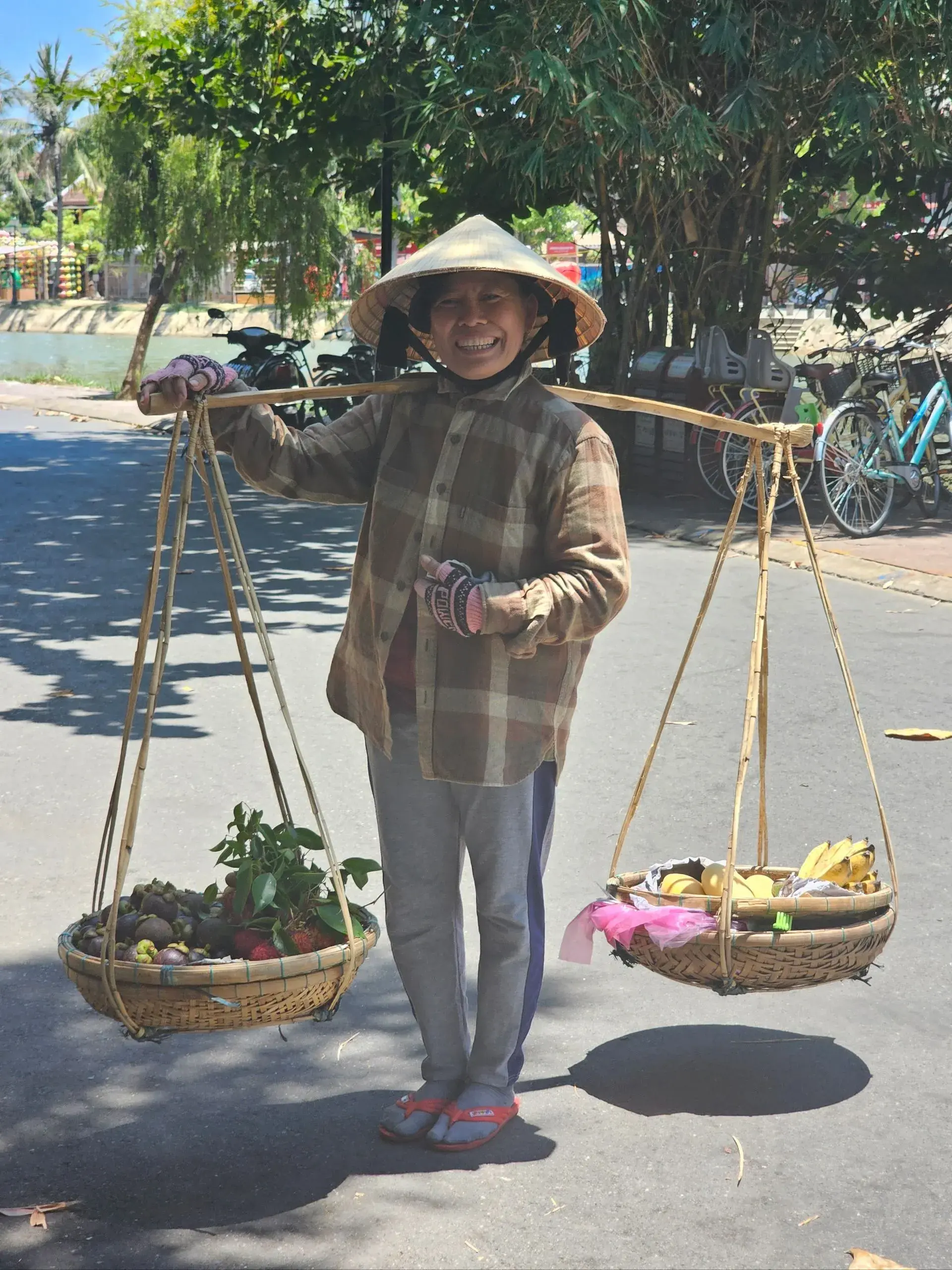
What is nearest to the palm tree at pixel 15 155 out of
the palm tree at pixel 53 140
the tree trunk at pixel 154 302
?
the palm tree at pixel 53 140

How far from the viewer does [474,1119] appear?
2.83 meters

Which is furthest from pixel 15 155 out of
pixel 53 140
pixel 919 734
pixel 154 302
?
pixel 919 734

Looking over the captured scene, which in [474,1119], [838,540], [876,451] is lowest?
[474,1119]

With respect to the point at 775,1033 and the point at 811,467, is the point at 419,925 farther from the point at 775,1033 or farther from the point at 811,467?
the point at 811,467

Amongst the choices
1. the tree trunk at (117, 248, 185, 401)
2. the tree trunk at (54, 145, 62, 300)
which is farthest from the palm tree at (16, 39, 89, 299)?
the tree trunk at (117, 248, 185, 401)

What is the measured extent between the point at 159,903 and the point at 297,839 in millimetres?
301

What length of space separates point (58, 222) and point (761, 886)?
3138 inches

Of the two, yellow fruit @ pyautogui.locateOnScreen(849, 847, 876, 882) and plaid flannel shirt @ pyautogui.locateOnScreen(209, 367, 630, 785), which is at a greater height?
plaid flannel shirt @ pyautogui.locateOnScreen(209, 367, 630, 785)

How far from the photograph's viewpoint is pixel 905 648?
23.0ft

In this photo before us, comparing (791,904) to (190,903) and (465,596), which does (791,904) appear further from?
(190,903)

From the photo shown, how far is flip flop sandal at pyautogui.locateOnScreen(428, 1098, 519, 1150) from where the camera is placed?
2.81 m

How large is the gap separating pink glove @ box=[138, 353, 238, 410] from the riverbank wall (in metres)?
48.4

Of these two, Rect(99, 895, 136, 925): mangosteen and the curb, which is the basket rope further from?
the curb

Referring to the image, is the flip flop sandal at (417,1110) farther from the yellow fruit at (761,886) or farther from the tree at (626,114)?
the tree at (626,114)
